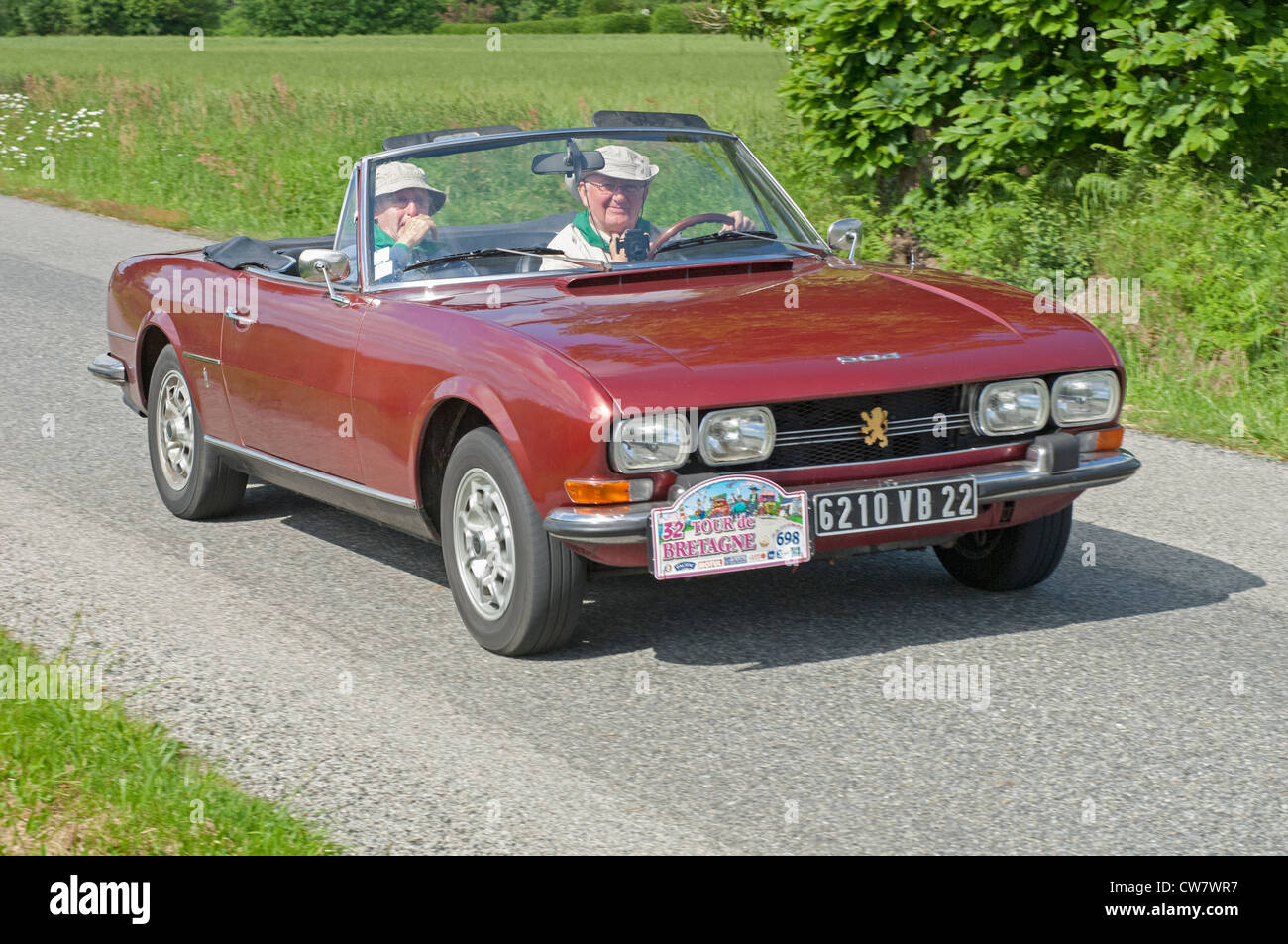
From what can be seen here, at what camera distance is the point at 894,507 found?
4922 millimetres

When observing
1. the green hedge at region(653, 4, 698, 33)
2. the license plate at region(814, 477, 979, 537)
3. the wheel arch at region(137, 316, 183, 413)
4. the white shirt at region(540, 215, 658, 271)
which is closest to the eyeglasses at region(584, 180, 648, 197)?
the white shirt at region(540, 215, 658, 271)

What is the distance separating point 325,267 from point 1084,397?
101 inches

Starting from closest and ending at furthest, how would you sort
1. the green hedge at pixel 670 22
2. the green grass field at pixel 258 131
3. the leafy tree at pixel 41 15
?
the green grass field at pixel 258 131 → the green hedge at pixel 670 22 → the leafy tree at pixel 41 15

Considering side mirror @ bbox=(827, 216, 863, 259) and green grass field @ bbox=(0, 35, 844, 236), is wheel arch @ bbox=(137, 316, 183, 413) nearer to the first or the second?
side mirror @ bbox=(827, 216, 863, 259)

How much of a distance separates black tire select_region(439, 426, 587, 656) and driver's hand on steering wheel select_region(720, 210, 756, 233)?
5.22ft

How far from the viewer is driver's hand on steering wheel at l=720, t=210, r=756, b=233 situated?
638 cm

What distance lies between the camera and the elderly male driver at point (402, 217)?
599cm

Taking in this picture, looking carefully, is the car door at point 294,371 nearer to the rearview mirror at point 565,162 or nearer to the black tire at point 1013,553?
the rearview mirror at point 565,162

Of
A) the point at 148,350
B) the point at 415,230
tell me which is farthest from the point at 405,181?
the point at 148,350

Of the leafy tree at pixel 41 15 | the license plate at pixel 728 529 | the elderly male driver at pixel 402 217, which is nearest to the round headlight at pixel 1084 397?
the license plate at pixel 728 529

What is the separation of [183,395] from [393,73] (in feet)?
121

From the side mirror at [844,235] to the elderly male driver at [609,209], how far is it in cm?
68

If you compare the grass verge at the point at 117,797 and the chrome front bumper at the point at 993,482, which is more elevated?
the chrome front bumper at the point at 993,482
